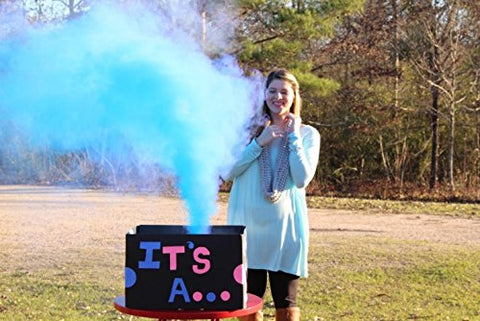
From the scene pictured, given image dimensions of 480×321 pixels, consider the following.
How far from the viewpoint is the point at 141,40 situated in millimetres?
3738

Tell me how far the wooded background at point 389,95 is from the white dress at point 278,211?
13.8 m

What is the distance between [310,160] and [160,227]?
34.5 inches

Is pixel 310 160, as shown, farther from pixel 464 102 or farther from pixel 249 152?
pixel 464 102

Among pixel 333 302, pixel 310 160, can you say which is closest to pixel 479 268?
pixel 333 302

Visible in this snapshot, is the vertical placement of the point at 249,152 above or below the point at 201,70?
below

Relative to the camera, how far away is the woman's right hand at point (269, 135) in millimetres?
4031

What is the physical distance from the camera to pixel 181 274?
336 centimetres

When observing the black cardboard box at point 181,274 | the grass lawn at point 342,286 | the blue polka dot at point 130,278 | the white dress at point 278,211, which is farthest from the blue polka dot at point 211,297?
the grass lawn at point 342,286

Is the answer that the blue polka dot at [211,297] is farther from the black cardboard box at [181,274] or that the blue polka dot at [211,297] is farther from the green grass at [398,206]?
the green grass at [398,206]

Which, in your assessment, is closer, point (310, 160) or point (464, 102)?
point (310, 160)

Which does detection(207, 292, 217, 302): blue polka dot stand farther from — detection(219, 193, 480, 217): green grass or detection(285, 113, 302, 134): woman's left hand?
detection(219, 193, 480, 217): green grass

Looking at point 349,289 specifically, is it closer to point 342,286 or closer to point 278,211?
point 342,286

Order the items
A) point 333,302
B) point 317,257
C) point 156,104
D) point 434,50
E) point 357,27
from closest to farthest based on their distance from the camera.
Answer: point 156,104
point 333,302
point 317,257
point 434,50
point 357,27

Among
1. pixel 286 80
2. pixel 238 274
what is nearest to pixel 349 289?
pixel 286 80
